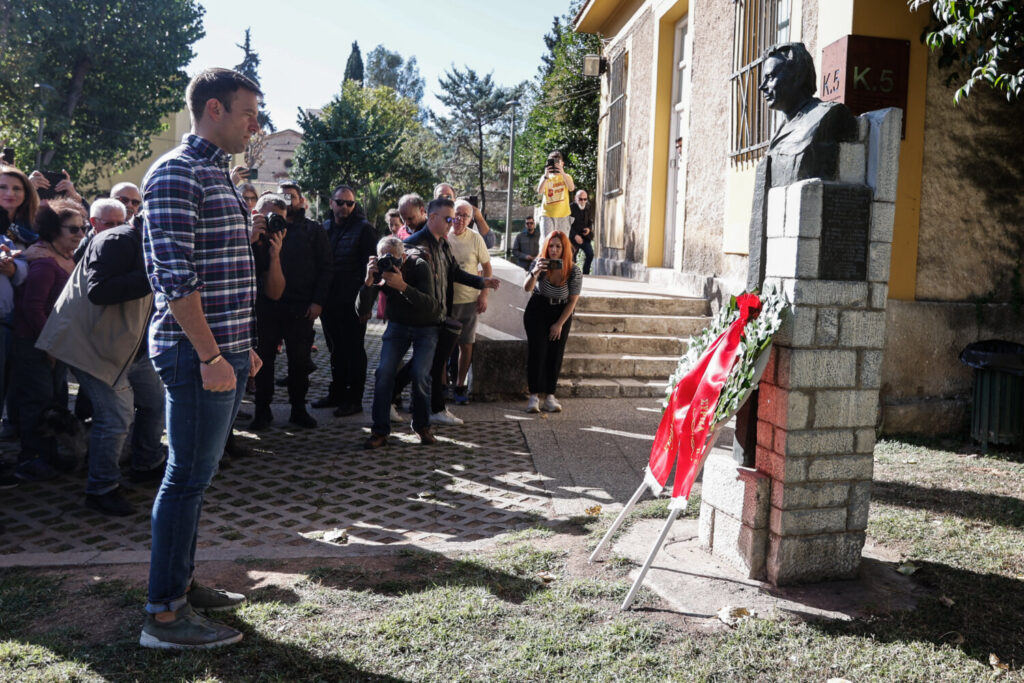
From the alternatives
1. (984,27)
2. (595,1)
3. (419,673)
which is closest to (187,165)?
(419,673)

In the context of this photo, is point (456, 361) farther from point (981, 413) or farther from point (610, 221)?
point (610, 221)

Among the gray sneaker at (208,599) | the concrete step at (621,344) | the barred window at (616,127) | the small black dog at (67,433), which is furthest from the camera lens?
the barred window at (616,127)

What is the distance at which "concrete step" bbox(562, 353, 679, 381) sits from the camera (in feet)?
29.8

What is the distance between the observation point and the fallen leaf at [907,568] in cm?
410

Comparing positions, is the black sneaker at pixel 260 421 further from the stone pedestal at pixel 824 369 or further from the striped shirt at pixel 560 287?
the stone pedestal at pixel 824 369

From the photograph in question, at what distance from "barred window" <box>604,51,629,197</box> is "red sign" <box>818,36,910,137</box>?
855cm

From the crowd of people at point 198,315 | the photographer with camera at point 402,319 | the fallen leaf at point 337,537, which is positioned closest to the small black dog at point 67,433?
the crowd of people at point 198,315

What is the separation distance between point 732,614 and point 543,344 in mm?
4613

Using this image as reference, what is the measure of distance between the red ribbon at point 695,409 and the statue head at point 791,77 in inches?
39.9

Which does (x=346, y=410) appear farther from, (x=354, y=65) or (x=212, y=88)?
(x=354, y=65)

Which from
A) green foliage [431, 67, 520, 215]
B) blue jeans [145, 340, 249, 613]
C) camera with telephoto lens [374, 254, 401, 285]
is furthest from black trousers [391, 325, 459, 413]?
green foliage [431, 67, 520, 215]

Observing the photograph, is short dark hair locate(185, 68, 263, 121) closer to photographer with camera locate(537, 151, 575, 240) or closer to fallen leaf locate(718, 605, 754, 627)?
fallen leaf locate(718, 605, 754, 627)

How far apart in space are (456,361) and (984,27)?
548 cm

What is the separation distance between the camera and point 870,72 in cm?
685
